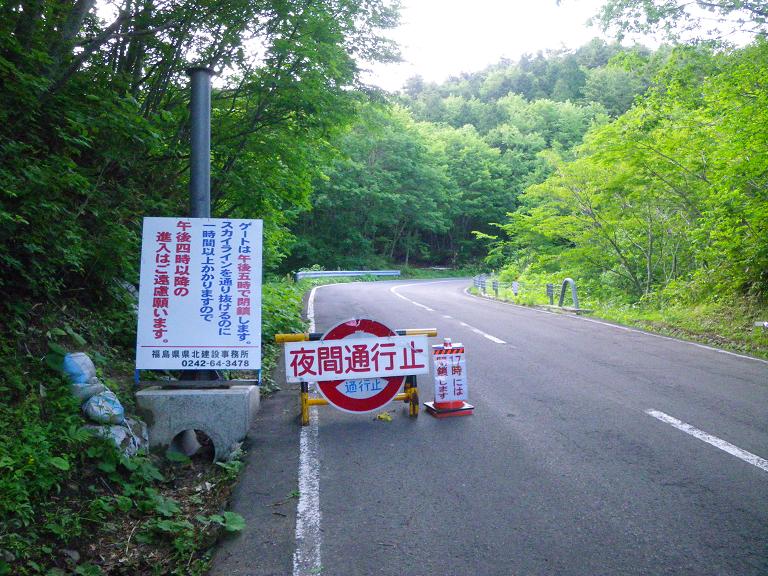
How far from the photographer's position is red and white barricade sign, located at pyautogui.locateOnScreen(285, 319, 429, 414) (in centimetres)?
590

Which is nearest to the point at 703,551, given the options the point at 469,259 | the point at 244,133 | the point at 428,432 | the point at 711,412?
the point at 428,432

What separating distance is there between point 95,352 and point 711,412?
6.61 meters

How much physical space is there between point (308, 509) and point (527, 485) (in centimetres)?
165

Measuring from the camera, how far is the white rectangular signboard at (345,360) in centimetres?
588

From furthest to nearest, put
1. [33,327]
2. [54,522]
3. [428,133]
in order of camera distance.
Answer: [428,133]
[33,327]
[54,522]

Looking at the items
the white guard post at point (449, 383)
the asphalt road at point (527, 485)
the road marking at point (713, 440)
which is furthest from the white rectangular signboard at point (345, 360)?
the road marking at point (713, 440)

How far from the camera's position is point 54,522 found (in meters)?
3.61

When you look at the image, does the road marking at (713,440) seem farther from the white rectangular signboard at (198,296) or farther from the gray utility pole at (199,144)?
the gray utility pole at (199,144)

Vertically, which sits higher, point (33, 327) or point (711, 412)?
point (33, 327)

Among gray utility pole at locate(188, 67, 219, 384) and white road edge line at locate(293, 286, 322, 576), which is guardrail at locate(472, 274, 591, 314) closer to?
white road edge line at locate(293, 286, 322, 576)

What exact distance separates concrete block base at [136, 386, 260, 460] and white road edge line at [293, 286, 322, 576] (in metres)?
0.66

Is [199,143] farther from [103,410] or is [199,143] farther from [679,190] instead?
[679,190]

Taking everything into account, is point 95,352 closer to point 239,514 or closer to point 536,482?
point 239,514

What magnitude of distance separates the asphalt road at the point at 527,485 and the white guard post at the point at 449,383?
16 centimetres
